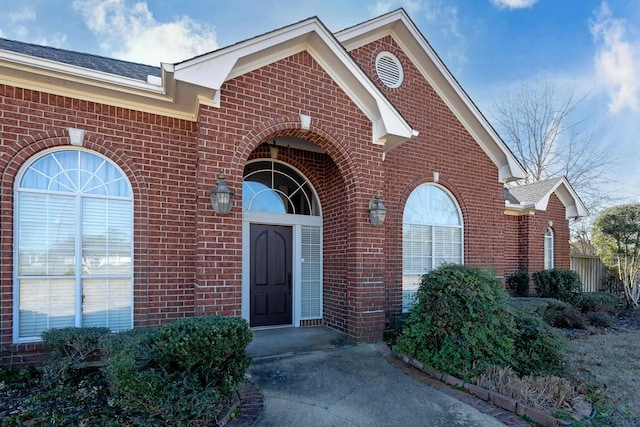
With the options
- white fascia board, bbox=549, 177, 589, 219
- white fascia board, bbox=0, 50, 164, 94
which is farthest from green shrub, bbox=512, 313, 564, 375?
white fascia board, bbox=549, 177, 589, 219

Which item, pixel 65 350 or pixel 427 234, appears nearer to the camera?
pixel 65 350

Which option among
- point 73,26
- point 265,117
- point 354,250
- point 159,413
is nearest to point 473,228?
point 354,250

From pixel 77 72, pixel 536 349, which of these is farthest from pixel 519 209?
pixel 77 72

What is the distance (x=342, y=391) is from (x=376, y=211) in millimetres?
3069

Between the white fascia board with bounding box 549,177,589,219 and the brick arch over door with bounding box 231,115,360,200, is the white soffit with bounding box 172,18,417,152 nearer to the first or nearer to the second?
the brick arch over door with bounding box 231,115,360,200

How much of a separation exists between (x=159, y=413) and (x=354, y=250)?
12.8 feet

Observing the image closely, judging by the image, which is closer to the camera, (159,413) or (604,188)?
(159,413)

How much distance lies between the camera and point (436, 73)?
8617mm

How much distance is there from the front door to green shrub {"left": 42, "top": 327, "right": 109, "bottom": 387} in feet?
9.74

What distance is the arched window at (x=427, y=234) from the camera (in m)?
8.00

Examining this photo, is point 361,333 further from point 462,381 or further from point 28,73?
point 28,73

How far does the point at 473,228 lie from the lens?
8930 mm

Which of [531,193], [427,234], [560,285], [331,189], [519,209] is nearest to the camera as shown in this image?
[331,189]

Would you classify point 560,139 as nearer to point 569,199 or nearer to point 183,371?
point 569,199
